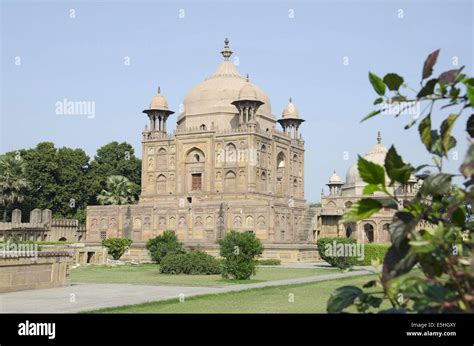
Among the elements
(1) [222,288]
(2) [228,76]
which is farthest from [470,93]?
(2) [228,76]

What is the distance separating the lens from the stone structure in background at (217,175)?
46500mm

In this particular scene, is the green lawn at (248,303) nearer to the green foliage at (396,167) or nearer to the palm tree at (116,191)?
the green foliage at (396,167)

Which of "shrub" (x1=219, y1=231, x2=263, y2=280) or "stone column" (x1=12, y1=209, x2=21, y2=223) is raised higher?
"stone column" (x1=12, y1=209, x2=21, y2=223)

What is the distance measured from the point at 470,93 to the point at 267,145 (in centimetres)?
4824

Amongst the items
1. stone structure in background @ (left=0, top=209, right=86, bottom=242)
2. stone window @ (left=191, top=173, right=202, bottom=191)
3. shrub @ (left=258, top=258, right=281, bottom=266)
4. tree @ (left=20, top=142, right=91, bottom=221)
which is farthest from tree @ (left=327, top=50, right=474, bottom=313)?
tree @ (left=20, top=142, right=91, bottom=221)

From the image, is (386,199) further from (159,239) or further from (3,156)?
(3,156)

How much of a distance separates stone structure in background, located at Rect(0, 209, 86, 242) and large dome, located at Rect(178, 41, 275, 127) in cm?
1535

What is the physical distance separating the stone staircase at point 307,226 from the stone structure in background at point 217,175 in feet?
0.34

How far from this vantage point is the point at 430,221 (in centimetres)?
271

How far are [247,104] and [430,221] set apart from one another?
155 feet

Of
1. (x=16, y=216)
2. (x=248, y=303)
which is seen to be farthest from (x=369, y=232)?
(x=248, y=303)

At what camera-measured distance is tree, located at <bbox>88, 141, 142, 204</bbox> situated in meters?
64.4

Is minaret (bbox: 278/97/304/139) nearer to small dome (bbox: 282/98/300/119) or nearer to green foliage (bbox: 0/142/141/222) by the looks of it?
small dome (bbox: 282/98/300/119)

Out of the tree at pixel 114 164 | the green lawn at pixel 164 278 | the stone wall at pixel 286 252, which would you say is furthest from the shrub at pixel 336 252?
the tree at pixel 114 164
